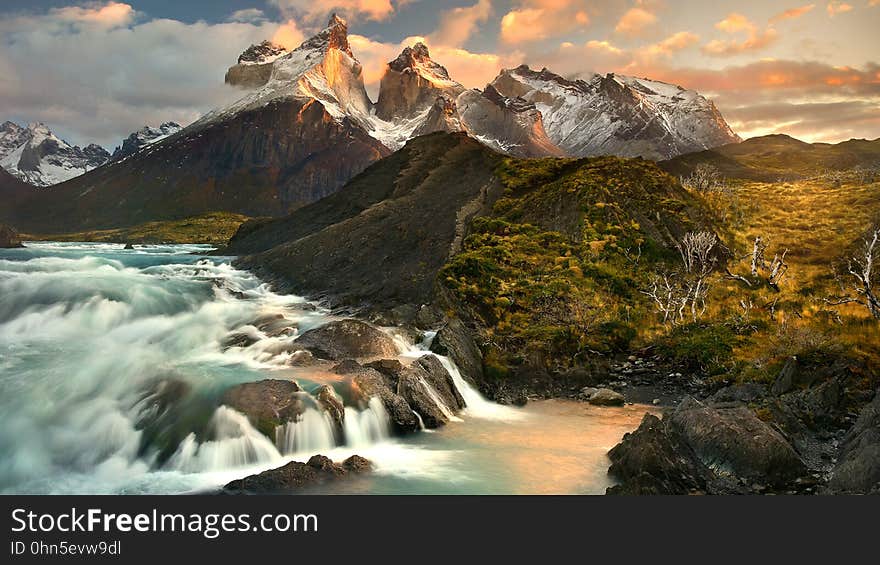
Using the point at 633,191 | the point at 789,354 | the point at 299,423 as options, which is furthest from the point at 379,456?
the point at 633,191

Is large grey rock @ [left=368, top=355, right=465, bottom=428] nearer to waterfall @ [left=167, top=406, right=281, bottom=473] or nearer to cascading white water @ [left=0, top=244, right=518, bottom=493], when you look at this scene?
cascading white water @ [left=0, top=244, right=518, bottom=493]

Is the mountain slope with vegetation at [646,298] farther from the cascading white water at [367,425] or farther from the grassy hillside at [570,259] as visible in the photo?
the cascading white water at [367,425]

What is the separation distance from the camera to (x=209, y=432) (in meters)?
18.7

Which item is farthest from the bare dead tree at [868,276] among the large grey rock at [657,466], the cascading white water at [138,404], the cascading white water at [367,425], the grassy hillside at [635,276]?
the cascading white water at [367,425]

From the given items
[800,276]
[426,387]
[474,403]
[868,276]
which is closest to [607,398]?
[474,403]

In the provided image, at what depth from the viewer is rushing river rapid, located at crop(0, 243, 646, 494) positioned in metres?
17.3

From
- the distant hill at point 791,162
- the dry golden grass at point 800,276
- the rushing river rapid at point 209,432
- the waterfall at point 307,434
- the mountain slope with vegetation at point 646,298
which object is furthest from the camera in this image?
the distant hill at point 791,162

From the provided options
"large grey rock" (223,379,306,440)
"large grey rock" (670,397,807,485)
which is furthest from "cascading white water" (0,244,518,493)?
"large grey rock" (670,397,807,485)

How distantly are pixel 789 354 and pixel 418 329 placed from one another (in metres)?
18.2

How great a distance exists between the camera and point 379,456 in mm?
19453

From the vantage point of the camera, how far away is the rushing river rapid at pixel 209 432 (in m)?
17.3

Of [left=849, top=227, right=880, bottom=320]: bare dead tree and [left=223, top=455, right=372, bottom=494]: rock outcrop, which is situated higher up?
[left=849, top=227, right=880, bottom=320]: bare dead tree

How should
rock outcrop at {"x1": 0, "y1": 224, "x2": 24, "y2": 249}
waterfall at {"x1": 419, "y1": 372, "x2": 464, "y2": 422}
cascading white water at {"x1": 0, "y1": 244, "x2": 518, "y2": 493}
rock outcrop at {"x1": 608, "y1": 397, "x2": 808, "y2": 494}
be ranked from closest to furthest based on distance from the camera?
rock outcrop at {"x1": 608, "y1": 397, "x2": 808, "y2": 494}, cascading white water at {"x1": 0, "y1": 244, "x2": 518, "y2": 493}, waterfall at {"x1": 419, "y1": 372, "x2": 464, "y2": 422}, rock outcrop at {"x1": 0, "y1": 224, "x2": 24, "y2": 249}

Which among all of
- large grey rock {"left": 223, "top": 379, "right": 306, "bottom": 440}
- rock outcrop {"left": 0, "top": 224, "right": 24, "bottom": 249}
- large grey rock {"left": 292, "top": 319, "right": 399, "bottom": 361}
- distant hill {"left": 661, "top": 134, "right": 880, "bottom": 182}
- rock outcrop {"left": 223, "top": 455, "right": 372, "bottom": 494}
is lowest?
rock outcrop {"left": 223, "top": 455, "right": 372, "bottom": 494}
